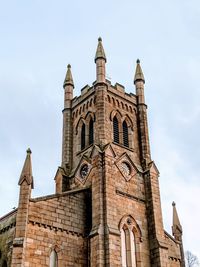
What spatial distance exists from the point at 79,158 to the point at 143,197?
5.89 metres

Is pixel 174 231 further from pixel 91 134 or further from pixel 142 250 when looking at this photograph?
pixel 91 134

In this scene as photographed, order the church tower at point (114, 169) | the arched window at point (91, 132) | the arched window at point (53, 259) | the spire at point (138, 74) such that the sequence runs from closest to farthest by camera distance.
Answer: the arched window at point (53, 259), the church tower at point (114, 169), the arched window at point (91, 132), the spire at point (138, 74)

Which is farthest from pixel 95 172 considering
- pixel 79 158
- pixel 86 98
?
pixel 86 98

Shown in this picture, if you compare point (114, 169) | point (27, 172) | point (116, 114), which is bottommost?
point (27, 172)


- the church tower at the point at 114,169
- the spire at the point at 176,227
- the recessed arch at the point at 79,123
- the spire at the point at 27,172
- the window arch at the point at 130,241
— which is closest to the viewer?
the spire at the point at 27,172

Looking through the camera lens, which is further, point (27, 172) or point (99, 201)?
point (99, 201)

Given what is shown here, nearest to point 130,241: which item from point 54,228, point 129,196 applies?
point 129,196

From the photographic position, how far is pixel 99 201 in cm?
2691

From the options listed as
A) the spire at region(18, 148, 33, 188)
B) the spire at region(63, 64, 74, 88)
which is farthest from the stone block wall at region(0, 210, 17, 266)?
the spire at region(63, 64, 74, 88)

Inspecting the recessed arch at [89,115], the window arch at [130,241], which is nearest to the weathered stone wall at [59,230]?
the window arch at [130,241]

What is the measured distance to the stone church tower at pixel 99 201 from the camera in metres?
24.5

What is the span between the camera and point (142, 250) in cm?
2767

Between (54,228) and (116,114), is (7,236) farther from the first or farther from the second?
(116,114)

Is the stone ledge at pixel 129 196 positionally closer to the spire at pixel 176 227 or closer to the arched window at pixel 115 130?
the spire at pixel 176 227
